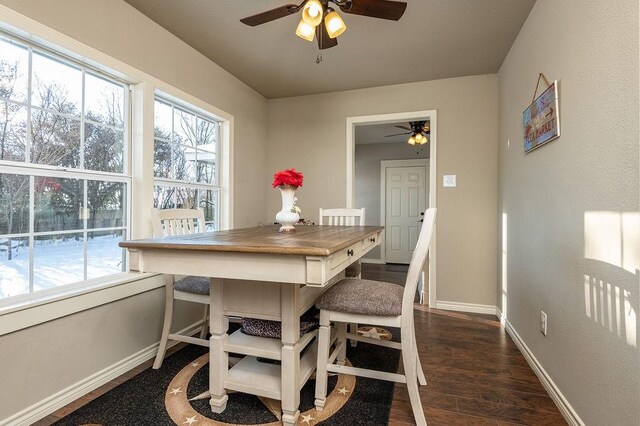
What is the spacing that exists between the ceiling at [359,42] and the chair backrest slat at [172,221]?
143cm

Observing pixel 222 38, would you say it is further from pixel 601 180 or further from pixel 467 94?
pixel 601 180

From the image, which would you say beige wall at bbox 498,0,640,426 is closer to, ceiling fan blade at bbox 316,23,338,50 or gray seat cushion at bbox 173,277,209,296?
ceiling fan blade at bbox 316,23,338,50

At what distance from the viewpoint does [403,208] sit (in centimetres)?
623

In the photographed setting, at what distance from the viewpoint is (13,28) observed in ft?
5.24

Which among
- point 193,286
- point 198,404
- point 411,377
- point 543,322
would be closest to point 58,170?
point 193,286

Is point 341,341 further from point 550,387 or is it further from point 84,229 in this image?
point 84,229

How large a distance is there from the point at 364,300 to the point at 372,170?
5040 millimetres

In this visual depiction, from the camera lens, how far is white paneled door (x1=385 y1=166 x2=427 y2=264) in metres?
6.14

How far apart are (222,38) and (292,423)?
278 cm

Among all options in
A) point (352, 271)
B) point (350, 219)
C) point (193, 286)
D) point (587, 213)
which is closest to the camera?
point (587, 213)

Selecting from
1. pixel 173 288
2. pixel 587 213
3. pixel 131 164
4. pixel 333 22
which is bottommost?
pixel 173 288

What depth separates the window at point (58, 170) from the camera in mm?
1641

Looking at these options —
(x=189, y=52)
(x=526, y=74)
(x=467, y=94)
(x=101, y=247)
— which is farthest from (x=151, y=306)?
(x=467, y=94)

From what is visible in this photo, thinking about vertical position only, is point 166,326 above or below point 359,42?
below
